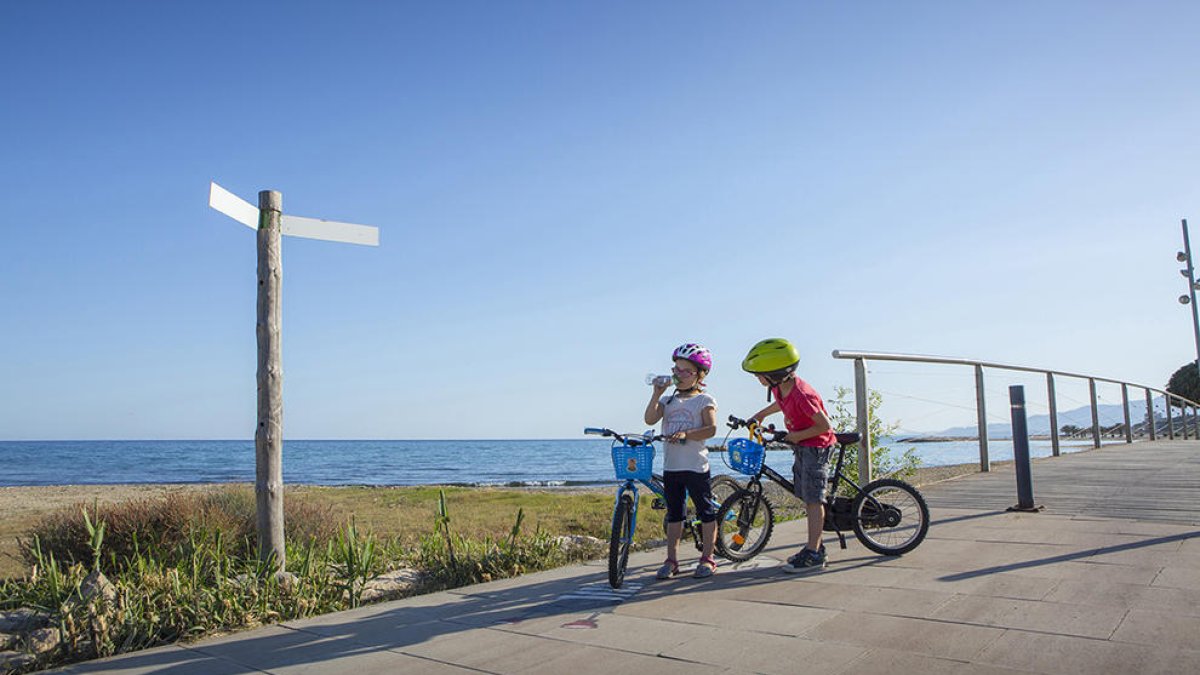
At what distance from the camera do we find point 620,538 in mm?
5328

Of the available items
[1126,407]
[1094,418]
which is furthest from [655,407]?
[1126,407]

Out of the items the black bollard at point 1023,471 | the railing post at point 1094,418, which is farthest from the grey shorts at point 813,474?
the railing post at point 1094,418

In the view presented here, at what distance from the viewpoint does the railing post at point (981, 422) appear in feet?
35.5

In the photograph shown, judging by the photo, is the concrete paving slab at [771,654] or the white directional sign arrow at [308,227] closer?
the concrete paving slab at [771,654]

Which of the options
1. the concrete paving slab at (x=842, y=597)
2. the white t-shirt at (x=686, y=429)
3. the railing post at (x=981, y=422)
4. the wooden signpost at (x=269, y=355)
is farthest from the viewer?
the railing post at (x=981, y=422)

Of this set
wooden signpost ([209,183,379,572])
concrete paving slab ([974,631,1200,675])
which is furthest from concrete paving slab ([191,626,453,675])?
concrete paving slab ([974,631,1200,675])

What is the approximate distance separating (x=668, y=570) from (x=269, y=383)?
3.17 meters

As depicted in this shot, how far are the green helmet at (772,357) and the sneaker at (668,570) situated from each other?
1.38m

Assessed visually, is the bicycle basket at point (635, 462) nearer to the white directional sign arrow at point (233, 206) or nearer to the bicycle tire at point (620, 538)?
the bicycle tire at point (620, 538)

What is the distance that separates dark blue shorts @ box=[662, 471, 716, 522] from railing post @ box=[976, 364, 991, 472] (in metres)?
6.65

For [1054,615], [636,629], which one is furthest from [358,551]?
[1054,615]

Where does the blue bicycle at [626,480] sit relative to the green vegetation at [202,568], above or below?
above

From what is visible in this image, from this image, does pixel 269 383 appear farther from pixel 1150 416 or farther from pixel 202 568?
pixel 1150 416

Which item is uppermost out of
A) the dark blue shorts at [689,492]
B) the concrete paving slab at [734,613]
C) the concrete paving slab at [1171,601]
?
the dark blue shorts at [689,492]
